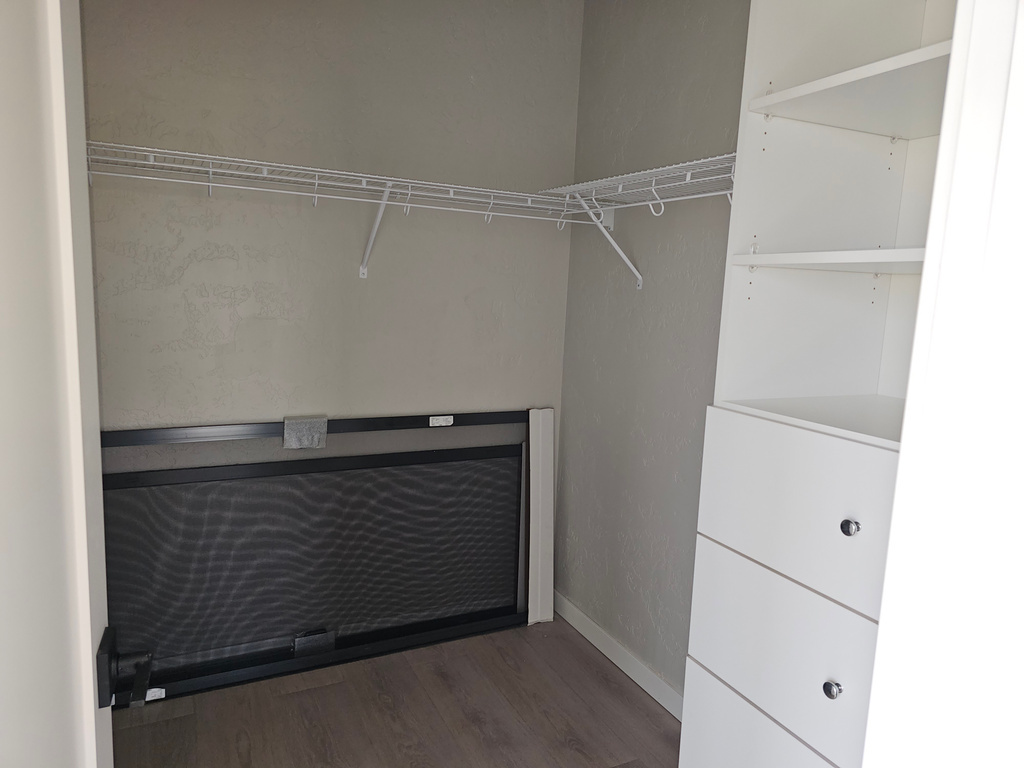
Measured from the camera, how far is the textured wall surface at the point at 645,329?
2.09 metres

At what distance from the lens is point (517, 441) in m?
2.75

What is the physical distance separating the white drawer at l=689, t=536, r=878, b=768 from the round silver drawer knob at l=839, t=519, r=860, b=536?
0.44 ft

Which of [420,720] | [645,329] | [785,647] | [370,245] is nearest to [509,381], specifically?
[645,329]

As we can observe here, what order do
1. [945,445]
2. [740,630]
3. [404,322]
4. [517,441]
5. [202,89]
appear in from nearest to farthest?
[945,445] → [740,630] → [202,89] → [404,322] → [517,441]

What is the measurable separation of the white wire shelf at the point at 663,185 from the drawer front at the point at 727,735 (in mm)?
1161

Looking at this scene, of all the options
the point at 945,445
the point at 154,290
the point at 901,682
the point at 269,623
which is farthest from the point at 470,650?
the point at 945,445

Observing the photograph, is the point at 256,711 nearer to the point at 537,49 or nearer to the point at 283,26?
the point at 283,26

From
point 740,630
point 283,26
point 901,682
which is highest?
point 283,26

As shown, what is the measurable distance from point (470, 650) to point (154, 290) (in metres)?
1.60

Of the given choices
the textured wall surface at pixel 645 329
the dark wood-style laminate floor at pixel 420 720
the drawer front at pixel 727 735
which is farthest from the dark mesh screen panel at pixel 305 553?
the drawer front at pixel 727 735

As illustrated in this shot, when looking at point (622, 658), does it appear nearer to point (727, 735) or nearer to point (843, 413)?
point (727, 735)

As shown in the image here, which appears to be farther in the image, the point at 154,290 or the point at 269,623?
the point at 269,623

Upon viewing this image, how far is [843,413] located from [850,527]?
12.5 inches

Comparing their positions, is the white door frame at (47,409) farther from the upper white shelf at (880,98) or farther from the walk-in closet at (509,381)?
the upper white shelf at (880,98)
